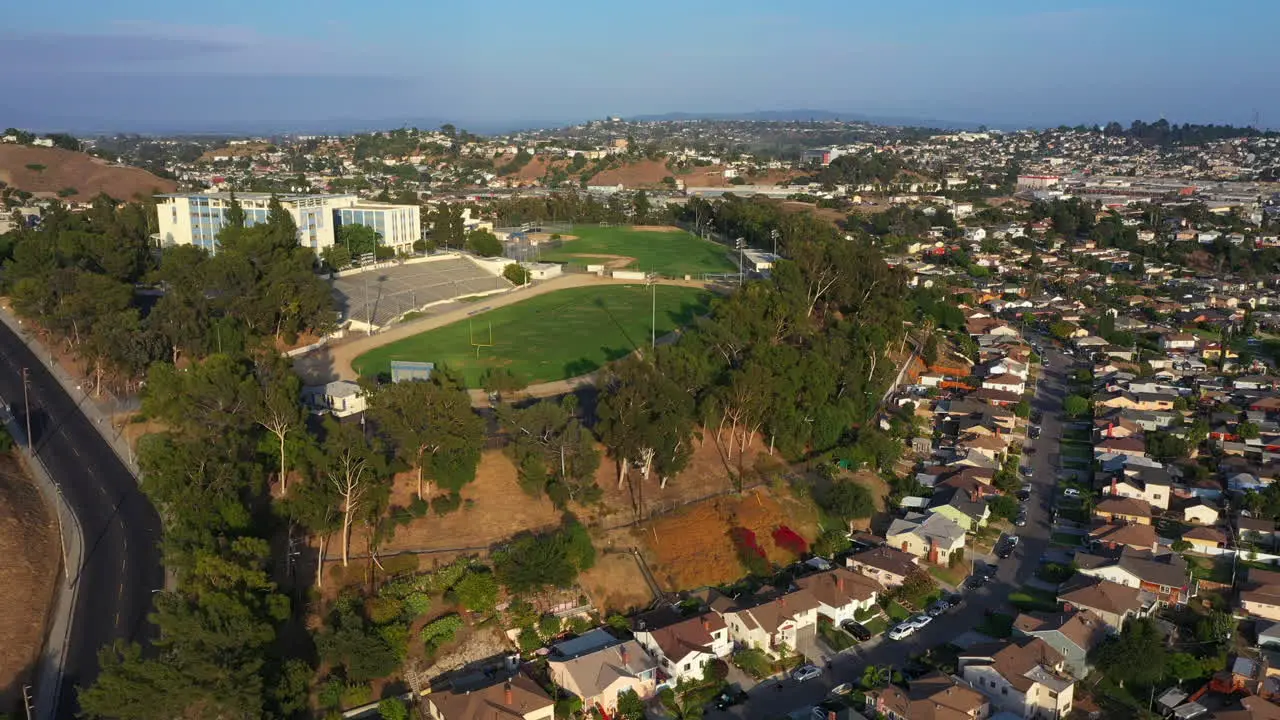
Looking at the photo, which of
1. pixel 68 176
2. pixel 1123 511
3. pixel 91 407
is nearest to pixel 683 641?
pixel 1123 511

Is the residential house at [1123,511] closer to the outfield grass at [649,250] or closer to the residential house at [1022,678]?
the residential house at [1022,678]

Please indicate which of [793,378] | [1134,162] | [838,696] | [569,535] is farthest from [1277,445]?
[1134,162]

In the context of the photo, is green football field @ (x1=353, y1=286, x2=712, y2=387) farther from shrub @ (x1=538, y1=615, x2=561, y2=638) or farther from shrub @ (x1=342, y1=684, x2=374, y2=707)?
shrub @ (x1=342, y1=684, x2=374, y2=707)

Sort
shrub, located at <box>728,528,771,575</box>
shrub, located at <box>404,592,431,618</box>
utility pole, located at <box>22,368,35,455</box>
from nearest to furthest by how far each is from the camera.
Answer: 1. shrub, located at <box>404,592,431,618</box>
2. shrub, located at <box>728,528,771,575</box>
3. utility pole, located at <box>22,368,35,455</box>

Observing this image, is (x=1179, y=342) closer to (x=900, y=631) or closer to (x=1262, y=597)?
(x=1262, y=597)

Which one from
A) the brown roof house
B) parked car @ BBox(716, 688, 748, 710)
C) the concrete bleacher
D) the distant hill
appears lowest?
parked car @ BBox(716, 688, 748, 710)

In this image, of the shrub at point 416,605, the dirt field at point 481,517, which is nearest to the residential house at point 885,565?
the dirt field at point 481,517

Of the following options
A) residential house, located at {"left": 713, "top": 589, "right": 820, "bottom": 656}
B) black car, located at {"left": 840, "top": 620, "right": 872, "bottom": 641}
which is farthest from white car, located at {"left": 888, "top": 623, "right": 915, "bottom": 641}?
residential house, located at {"left": 713, "top": 589, "right": 820, "bottom": 656}
